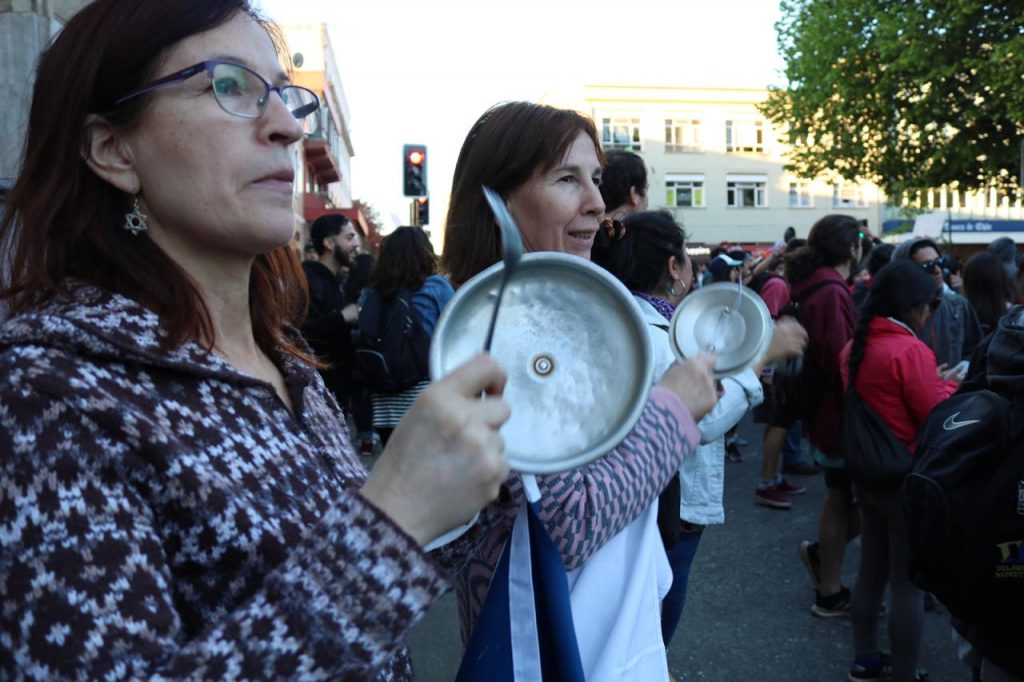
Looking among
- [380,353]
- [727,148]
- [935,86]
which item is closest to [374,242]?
[727,148]

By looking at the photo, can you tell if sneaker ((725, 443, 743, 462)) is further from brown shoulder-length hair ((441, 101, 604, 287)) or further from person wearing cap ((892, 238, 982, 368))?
brown shoulder-length hair ((441, 101, 604, 287))

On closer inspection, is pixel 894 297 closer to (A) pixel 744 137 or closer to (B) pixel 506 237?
(B) pixel 506 237

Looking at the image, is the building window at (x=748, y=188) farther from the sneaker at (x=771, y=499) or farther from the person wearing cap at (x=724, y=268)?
the sneaker at (x=771, y=499)

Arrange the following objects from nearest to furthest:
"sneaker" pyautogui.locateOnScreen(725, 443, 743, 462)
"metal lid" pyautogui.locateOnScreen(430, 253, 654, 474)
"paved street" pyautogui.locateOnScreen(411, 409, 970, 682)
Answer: "metal lid" pyautogui.locateOnScreen(430, 253, 654, 474) < "paved street" pyautogui.locateOnScreen(411, 409, 970, 682) < "sneaker" pyautogui.locateOnScreen(725, 443, 743, 462)

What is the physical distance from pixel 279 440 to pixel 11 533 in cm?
33

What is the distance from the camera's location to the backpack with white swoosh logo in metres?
2.30

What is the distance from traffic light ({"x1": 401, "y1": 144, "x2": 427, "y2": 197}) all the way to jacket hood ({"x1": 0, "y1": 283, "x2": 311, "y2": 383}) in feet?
37.5

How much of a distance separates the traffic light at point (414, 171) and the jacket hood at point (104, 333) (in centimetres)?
1143

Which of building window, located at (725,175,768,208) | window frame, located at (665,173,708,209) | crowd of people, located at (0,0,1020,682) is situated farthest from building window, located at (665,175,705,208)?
crowd of people, located at (0,0,1020,682)

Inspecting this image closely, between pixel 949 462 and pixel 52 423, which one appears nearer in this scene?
pixel 52 423

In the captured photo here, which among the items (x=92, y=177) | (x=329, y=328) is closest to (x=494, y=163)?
(x=92, y=177)

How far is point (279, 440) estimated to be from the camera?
110 cm

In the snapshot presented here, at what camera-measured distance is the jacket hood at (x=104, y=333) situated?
3.12ft

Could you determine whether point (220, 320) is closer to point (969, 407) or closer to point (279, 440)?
point (279, 440)
